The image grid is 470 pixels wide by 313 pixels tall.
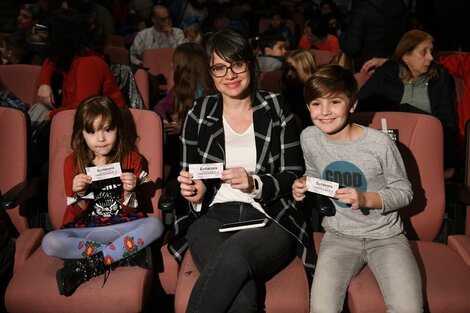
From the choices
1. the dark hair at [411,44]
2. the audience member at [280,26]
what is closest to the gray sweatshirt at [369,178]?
the dark hair at [411,44]

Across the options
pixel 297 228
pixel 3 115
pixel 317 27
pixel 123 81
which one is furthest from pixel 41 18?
pixel 297 228

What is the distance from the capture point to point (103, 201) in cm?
262

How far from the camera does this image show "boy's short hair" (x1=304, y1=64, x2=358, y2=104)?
2.39 meters

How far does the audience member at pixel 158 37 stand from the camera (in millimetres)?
6477

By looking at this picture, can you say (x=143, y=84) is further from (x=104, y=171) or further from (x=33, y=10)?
(x=33, y=10)

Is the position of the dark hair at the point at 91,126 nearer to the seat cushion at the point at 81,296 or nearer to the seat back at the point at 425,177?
the seat cushion at the point at 81,296

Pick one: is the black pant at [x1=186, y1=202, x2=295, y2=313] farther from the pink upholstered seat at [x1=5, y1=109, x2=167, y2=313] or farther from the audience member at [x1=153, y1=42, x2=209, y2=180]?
the audience member at [x1=153, y1=42, x2=209, y2=180]

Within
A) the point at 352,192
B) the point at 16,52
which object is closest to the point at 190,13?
the point at 16,52

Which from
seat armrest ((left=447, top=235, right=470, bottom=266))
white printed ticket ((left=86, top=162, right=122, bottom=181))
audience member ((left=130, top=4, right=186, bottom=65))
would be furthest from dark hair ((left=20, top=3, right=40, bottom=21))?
seat armrest ((left=447, top=235, right=470, bottom=266))

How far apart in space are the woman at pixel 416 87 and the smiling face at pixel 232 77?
1222 mm

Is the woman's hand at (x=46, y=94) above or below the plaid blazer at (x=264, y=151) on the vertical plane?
above

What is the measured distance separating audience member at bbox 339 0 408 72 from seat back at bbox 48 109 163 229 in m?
2.01

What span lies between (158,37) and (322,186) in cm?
459

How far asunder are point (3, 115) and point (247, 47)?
1160mm
